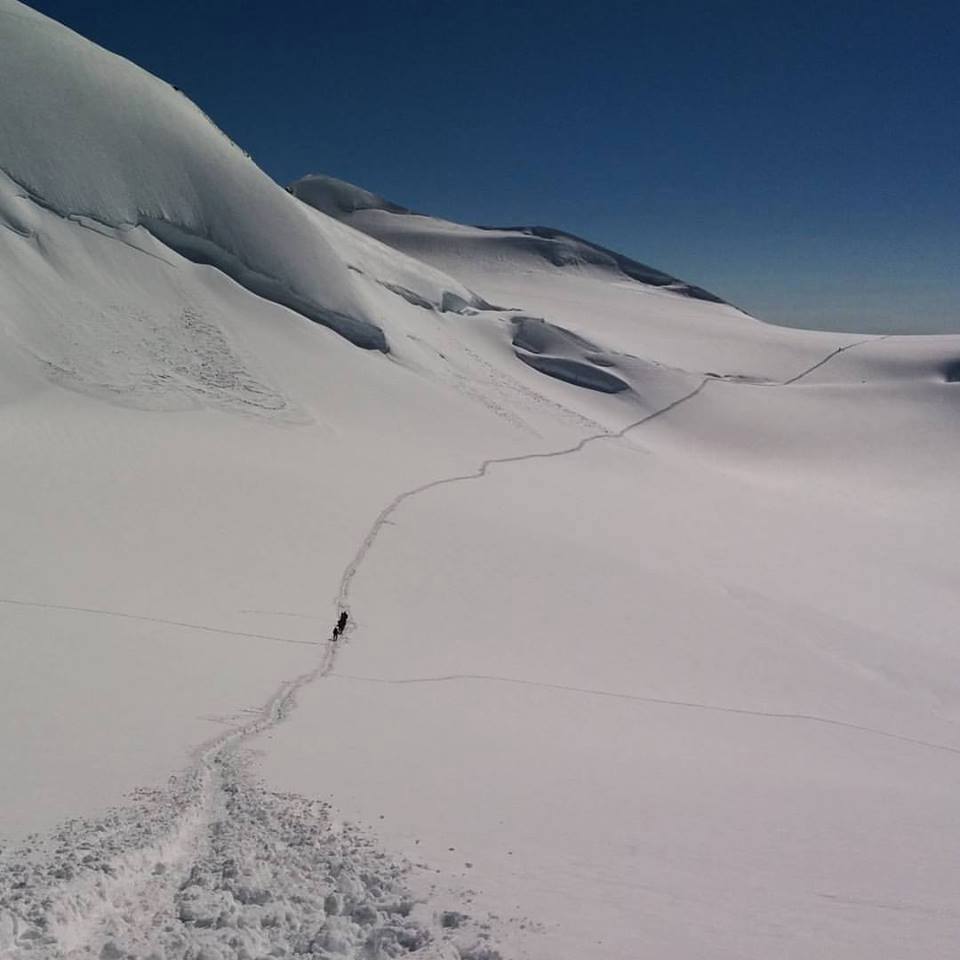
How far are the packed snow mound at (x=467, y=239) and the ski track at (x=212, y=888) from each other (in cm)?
4361

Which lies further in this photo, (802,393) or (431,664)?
(802,393)

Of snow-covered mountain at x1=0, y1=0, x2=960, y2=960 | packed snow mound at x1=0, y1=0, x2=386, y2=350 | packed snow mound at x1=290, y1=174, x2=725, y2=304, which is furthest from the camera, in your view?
packed snow mound at x1=290, y1=174, x2=725, y2=304

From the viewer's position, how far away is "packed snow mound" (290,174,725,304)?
47.8 meters

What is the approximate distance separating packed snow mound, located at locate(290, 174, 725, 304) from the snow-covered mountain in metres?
20.6

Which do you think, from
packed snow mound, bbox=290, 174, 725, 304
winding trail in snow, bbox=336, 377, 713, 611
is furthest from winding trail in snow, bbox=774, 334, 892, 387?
packed snow mound, bbox=290, 174, 725, 304

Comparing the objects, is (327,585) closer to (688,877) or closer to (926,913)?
(688,877)

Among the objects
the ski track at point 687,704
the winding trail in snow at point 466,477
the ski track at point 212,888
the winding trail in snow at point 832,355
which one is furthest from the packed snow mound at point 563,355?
the ski track at point 212,888

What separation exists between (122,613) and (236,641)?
1.01m

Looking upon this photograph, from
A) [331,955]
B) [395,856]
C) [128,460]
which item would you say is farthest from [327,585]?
[331,955]

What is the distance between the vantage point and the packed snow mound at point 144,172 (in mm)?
18828

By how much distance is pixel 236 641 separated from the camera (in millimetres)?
7777

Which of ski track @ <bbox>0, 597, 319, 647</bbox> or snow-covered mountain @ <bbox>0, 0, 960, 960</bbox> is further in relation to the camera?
ski track @ <bbox>0, 597, 319, 647</bbox>

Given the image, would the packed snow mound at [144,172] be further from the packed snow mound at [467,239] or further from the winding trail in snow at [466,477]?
the packed snow mound at [467,239]

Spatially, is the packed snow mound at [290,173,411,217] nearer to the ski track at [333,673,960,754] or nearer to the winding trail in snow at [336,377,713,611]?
the winding trail in snow at [336,377,713,611]
